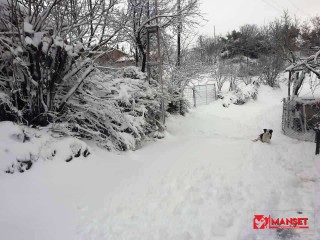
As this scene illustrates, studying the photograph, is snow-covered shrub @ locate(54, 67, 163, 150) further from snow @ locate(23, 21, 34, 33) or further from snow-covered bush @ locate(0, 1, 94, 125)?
snow @ locate(23, 21, 34, 33)

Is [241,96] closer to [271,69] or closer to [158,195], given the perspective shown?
[271,69]

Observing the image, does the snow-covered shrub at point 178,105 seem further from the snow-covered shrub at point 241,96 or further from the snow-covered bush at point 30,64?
the snow-covered bush at point 30,64

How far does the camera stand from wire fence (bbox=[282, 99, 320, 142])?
7.41 m

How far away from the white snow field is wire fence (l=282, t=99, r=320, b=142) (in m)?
1.61

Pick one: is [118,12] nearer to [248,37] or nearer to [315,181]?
[315,181]

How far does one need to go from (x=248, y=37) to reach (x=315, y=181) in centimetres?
3038

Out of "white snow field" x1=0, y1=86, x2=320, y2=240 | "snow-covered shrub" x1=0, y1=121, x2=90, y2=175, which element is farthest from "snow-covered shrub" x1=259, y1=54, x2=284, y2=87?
"snow-covered shrub" x1=0, y1=121, x2=90, y2=175

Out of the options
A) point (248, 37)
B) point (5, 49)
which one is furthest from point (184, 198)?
point (248, 37)

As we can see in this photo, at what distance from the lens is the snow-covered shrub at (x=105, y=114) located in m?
5.16

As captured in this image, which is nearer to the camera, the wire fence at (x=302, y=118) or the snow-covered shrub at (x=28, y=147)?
the snow-covered shrub at (x=28, y=147)
